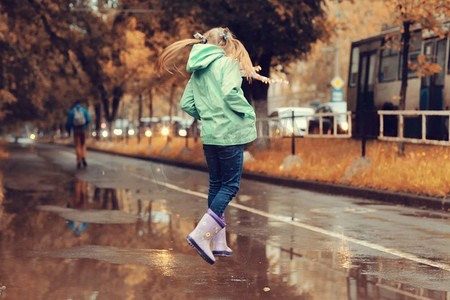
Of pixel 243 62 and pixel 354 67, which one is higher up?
pixel 354 67

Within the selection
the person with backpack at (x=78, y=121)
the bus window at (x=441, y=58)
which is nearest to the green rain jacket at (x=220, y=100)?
the bus window at (x=441, y=58)

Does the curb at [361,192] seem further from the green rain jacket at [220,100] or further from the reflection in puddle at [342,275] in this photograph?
the green rain jacket at [220,100]

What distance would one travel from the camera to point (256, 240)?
32.4 ft

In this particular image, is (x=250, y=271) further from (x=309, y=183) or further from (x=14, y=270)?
(x=309, y=183)

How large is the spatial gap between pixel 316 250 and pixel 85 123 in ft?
59.3

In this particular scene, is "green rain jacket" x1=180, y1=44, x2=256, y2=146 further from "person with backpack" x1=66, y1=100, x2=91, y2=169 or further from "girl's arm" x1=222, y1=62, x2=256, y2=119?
"person with backpack" x1=66, y1=100, x2=91, y2=169

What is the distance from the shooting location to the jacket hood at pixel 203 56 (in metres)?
7.47

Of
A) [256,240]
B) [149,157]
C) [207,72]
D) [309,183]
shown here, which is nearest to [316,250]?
[256,240]

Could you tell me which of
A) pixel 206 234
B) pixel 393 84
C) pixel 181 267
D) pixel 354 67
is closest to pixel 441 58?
pixel 393 84

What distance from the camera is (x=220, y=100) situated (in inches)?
295

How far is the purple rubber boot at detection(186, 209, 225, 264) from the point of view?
7.37 m

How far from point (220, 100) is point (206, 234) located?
3.64 feet

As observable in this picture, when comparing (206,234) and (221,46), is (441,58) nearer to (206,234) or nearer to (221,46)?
(221,46)

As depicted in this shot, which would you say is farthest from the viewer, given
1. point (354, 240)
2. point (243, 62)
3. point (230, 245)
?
point (354, 240)
